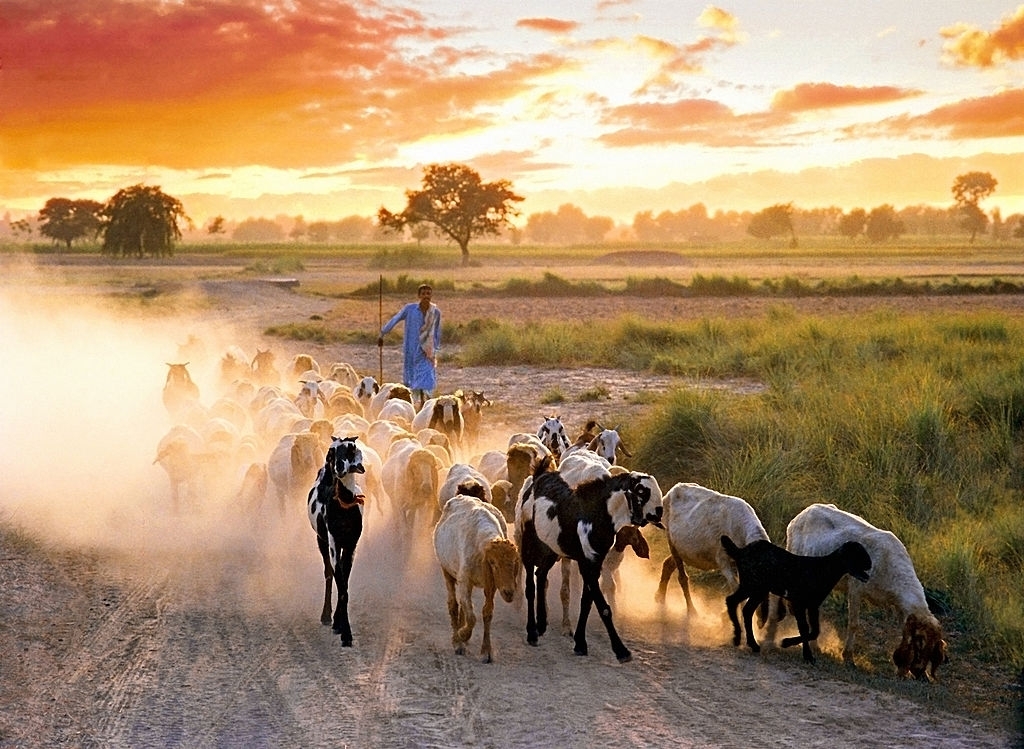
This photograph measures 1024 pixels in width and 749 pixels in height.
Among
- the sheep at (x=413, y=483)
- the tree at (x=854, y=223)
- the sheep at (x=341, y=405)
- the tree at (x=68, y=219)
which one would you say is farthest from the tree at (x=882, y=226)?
the sheep at (x=413, y=483)

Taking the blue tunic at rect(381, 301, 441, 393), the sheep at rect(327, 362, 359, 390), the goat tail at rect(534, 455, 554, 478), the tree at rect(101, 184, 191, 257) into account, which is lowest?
the sheep at rect(327, 362, 359, 390)

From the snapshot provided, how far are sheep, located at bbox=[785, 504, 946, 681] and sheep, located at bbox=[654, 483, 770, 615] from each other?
0.41 m

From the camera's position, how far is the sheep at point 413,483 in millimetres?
10484

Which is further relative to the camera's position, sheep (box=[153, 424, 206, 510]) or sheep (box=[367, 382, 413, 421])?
sheep (box=[367, 382, 413, 421])

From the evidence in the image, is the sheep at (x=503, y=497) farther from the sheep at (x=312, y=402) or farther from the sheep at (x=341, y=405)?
the sheep at (x=312, y=402)

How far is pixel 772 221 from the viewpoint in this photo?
148875 millimetres

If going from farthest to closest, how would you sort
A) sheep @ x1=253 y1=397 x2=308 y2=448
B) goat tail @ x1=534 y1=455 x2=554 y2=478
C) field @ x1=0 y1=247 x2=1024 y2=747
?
sheep @ x1=253 y1=397 x2=308 y2=448 < goat tail @ x1=534 y1=455 x2=554 y2=478 < field @ x1=0 y1=247 x2=1024 y2=747

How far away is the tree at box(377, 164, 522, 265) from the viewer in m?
79.2

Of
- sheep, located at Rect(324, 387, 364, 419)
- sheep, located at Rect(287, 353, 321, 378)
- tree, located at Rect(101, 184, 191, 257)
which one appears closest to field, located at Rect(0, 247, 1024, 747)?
sheep, located at Rect(324, 387, 364, 419)

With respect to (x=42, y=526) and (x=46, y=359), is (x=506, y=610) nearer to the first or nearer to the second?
(x=42, y=526)

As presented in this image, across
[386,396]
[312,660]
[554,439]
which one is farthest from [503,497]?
Result: [386,396]

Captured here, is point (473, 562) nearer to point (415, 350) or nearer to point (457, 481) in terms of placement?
point (457, 481)

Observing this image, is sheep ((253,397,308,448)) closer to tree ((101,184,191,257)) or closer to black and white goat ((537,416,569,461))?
black and white goat ((537,416,569,461))

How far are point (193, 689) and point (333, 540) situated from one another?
1.81 m
